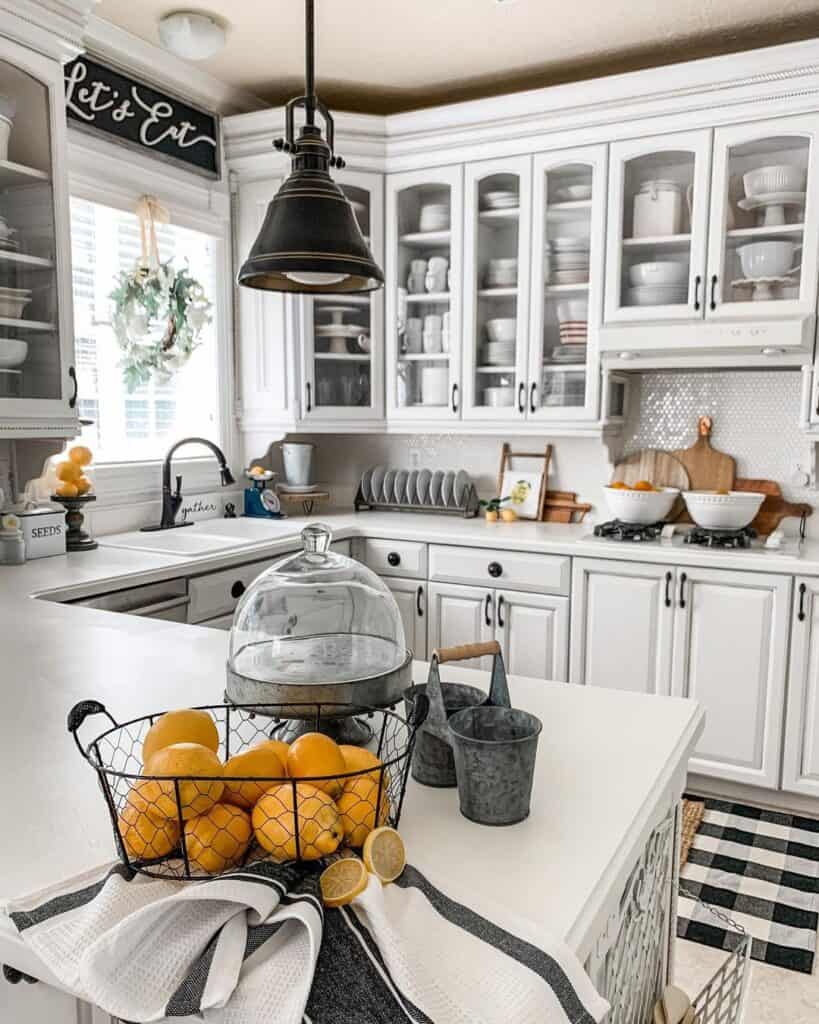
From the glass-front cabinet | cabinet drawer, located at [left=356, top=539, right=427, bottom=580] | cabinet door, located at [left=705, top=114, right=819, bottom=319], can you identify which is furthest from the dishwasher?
cabinet door, located at [left=705, top=114, right=819, bottom=319]

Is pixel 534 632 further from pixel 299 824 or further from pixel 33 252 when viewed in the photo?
pixel 299 824

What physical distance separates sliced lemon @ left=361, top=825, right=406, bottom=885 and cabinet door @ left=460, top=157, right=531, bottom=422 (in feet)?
8.96

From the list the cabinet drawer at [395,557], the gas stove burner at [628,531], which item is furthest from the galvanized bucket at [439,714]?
the cabinet drawer at [395,557]

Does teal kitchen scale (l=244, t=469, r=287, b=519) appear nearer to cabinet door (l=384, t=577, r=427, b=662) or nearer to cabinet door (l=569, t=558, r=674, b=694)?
cabinet door (l=384, t=577, r=427, b=662)

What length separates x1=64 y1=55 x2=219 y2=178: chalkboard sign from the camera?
3010 mm

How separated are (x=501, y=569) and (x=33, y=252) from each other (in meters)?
1.90

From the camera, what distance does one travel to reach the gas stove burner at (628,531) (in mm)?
3138

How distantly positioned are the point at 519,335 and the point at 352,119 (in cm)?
114

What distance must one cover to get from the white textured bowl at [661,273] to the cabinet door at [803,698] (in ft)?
3.84

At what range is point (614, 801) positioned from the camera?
3.41 ft

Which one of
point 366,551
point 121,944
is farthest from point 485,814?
point 366,551

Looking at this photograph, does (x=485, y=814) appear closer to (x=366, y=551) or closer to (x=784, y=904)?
(x=784, y=904)

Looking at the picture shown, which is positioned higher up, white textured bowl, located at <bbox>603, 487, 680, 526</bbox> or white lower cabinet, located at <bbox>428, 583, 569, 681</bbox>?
white textured bowl, located at <bbox>603, 487, 680, 526</bbox>

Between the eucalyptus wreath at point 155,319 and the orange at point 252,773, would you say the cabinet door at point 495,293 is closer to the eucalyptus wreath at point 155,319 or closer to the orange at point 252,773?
the eucalyptus wreath at point 155,319
